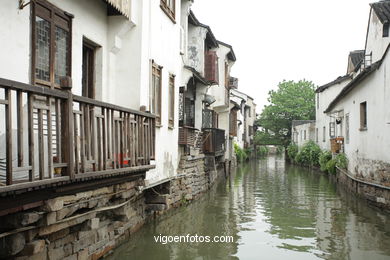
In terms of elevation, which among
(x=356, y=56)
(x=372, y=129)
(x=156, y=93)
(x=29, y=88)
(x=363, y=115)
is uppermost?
(x=356, y=56)

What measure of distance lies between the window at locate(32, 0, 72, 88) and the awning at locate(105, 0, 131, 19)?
1.04 metres

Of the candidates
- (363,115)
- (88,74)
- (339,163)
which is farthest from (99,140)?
(339,163)

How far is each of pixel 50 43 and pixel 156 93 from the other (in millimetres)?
4330

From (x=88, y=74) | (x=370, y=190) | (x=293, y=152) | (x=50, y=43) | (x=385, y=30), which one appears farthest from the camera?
(x=293, y=152)

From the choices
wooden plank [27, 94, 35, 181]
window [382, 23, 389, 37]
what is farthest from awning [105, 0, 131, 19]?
window [382, 23, 389, 37]

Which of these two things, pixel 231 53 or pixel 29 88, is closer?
pixel 29 88

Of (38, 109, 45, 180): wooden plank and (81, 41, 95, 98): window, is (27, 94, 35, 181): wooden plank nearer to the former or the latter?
(38, 109, 45, 180): wooden plank

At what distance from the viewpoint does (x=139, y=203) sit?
1120cm

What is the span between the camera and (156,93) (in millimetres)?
11430

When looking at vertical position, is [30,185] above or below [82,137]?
below

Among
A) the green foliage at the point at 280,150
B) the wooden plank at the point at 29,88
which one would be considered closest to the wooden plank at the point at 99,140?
the wooden plank at the point at 29,88

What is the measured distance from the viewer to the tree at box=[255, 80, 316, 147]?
58.7 m

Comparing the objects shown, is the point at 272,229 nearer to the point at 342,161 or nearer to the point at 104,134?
the point at 104,134

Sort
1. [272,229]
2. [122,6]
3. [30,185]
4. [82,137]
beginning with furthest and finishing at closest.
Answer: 1. [272,229]
2. [122,6]
3. [82,137]
4. [30,185]
